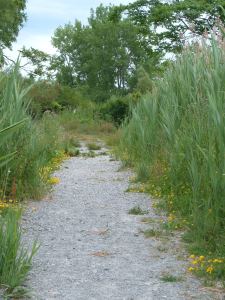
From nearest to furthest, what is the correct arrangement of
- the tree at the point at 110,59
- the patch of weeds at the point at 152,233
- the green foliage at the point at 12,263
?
the green foliage at the point at 12,263, the patch of weeds at the point at 152,233, the tree at the point at 110,59

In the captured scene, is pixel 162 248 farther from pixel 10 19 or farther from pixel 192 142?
pixel 10 19

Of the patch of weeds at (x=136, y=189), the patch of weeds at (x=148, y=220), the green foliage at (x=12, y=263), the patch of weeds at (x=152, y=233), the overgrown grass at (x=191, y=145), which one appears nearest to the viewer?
the green foliage at (x=12, y=263)

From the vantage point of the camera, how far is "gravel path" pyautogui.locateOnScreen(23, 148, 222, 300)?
3420 mm

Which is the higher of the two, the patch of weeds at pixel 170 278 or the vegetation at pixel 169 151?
the vegetation at pixel 169 151

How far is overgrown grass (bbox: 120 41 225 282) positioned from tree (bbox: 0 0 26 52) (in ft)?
61.5

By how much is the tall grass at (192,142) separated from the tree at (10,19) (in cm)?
1868

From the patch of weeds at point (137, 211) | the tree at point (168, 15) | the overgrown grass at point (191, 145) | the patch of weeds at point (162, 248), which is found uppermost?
the tree at point (168, 15)

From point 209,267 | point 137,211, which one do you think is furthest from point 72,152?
point 209,267

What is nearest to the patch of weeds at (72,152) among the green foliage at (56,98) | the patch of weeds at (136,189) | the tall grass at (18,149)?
the patch of weeds at (136,189)

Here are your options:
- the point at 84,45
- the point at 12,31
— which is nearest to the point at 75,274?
the point at 12,31

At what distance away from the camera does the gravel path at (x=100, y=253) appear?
135 inches

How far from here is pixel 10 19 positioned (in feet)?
88.5

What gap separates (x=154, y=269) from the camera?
12.7ft

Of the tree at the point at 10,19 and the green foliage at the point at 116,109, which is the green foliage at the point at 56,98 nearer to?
the green foliage at the point at 116,109
